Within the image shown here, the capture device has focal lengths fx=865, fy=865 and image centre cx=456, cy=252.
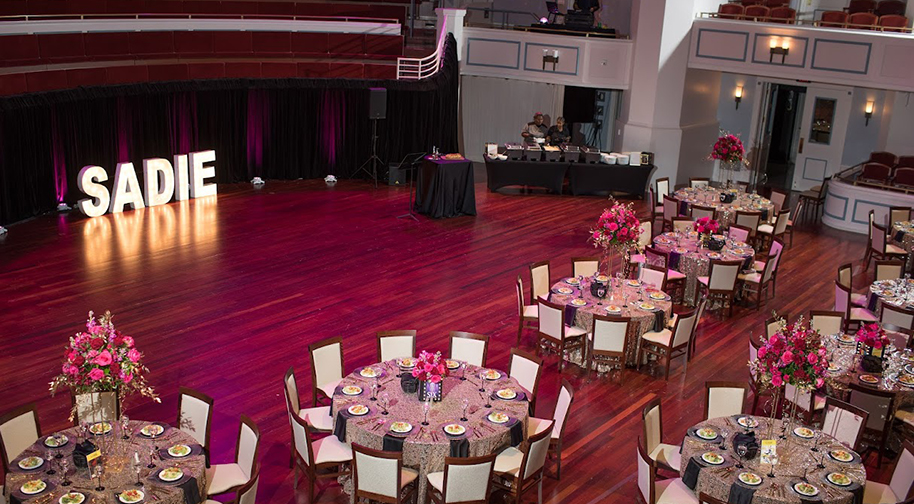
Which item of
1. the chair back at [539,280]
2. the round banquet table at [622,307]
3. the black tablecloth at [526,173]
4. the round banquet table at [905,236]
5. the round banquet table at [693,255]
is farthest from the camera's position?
the black tablecloth at [526,173]

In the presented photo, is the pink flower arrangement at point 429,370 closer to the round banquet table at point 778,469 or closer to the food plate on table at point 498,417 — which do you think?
the food plate on table at point 498,417

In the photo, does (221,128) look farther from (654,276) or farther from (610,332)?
(610,332)

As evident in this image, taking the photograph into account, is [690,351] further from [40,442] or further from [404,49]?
[404,49]

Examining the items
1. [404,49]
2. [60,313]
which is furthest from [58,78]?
[404,49]

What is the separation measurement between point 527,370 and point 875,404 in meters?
2.85

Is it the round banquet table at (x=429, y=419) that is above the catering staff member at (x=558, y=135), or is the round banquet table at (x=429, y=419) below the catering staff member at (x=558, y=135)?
below

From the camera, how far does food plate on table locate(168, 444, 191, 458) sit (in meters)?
5.68

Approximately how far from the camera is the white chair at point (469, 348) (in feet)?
24.8

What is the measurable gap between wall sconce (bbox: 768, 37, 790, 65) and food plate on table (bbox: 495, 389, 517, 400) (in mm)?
11000

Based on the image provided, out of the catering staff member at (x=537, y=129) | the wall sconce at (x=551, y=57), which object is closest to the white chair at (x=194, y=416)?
the catering staff member at (x=537, y=129)

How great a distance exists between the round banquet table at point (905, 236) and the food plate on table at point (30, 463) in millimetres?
11078

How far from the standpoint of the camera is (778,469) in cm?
591

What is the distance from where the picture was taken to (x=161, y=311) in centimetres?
955

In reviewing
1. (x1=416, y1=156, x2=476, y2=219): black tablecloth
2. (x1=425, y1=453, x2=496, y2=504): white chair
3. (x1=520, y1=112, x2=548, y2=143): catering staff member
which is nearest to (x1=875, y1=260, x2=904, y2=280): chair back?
(x1=416, y1=156, x2=476, y2=219): black tablecloth
